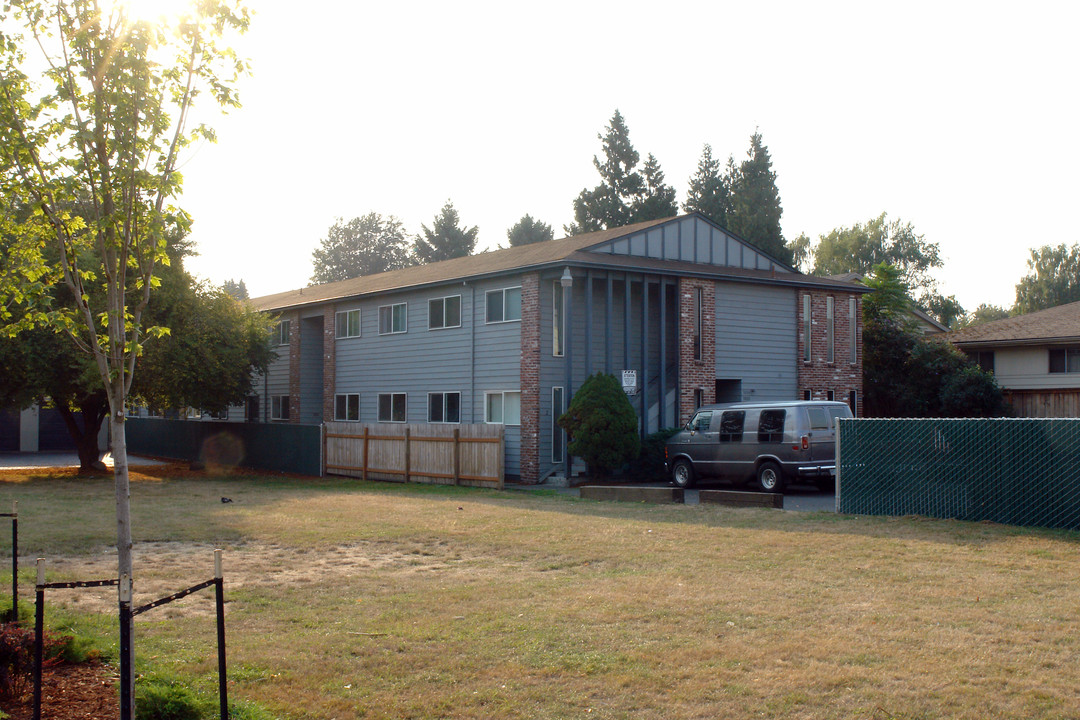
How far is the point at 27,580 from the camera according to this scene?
31.8ft

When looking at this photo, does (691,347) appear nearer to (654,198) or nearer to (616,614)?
(616,614)

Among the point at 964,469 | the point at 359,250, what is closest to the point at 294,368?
the point at 964,469

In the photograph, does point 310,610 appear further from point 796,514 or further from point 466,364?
point 466,364

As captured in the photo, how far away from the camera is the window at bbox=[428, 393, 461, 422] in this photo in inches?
1048

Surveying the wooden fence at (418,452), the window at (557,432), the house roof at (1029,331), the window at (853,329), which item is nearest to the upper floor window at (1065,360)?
the house roof at (1029,331)

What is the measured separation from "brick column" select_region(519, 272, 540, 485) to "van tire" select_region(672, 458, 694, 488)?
136 inches

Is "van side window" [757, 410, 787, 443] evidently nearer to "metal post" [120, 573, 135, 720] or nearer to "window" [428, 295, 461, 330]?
"window" [428, 295, 461, 330]

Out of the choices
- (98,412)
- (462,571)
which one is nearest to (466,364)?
(98,412)

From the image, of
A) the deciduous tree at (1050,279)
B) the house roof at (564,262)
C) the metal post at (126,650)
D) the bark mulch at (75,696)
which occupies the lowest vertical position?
the bark mulch at (75,696)

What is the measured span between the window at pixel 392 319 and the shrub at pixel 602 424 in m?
8.21

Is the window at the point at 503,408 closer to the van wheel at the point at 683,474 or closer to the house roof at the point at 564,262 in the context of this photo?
the house roof at the point at 564,262

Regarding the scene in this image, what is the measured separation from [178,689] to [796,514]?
11362mm

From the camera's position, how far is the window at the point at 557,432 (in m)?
23.8

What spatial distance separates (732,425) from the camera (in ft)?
66.4
